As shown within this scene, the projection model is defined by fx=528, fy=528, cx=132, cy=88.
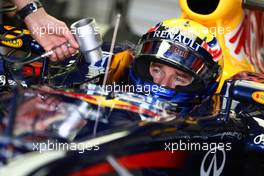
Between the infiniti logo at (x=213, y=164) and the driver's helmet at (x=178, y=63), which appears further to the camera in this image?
the driver's helmet at (x=178, y=63)

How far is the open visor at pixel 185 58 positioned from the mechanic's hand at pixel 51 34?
0.33m

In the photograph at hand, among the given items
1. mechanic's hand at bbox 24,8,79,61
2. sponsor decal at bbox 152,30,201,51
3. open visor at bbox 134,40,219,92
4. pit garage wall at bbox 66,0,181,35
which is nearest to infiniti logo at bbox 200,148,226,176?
open visor at bbox 134,40,219,92

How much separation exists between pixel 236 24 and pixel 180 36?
903mm

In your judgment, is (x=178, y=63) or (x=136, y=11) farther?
(x=136, y=11)

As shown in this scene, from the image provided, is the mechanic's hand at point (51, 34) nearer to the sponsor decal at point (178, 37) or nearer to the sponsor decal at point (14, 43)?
the sponsor decal at point (14, 43)

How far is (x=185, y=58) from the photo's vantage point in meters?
2.17

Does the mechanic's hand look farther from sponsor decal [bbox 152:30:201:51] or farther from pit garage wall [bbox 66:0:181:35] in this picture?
pit garage wall [bbox 66:0:181:35]

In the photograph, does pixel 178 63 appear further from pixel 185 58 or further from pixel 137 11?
pixel 137 11

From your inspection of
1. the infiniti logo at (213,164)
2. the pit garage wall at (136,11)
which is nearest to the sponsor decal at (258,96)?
the infiniti logo at (213,164)

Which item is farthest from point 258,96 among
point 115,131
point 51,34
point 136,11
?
point 136,11

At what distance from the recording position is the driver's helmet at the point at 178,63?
7.11ft

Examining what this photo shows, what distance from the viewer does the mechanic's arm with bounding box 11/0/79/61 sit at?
2154 mm

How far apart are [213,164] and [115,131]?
1.79ft

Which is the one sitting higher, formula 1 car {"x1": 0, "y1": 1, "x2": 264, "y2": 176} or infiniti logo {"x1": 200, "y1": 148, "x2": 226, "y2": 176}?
formula 1 car {"x1": 0, "y1": 1, "x2": 264, "y2": 176}
